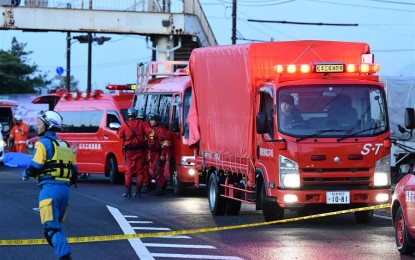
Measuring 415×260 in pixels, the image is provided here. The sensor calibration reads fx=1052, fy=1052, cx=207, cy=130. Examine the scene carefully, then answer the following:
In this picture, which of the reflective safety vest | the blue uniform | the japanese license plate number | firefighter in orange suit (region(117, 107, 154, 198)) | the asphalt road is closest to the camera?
the blue uniform

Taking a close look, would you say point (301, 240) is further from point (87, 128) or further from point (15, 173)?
point (15, 173)

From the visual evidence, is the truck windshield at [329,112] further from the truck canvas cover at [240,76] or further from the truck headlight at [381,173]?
the truck canvas cover at [240,76]

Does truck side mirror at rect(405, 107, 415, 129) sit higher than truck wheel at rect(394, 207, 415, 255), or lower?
higher

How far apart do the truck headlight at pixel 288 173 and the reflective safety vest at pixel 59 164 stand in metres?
5.48

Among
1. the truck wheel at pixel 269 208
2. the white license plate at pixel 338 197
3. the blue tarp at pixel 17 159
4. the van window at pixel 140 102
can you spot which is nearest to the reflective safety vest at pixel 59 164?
the truck wheel at pixel 269 208

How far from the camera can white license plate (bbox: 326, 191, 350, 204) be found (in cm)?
1661

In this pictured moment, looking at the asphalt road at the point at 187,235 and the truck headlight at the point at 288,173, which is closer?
the asphalt road at the point at 187,235

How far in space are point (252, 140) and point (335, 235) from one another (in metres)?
2.70

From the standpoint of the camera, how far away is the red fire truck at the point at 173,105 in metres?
24.2

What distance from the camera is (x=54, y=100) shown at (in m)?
40.2

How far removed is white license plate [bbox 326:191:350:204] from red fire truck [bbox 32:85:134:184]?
43.7 feet

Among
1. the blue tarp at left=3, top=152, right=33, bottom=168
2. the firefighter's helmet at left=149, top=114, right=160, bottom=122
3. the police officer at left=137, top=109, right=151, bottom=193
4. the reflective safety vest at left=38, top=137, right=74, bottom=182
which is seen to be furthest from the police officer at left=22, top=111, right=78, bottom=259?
the blue tarp at left=3, top=152, right=33, bottom=168

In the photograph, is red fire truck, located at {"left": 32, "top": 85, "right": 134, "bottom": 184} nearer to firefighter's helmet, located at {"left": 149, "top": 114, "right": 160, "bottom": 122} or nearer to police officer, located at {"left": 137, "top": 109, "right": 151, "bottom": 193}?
firefighter's helmet, located at {"left": 149, "top": 114, "right": 160, "bottom": 122}

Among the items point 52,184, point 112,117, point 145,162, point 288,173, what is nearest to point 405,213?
point 288,173
